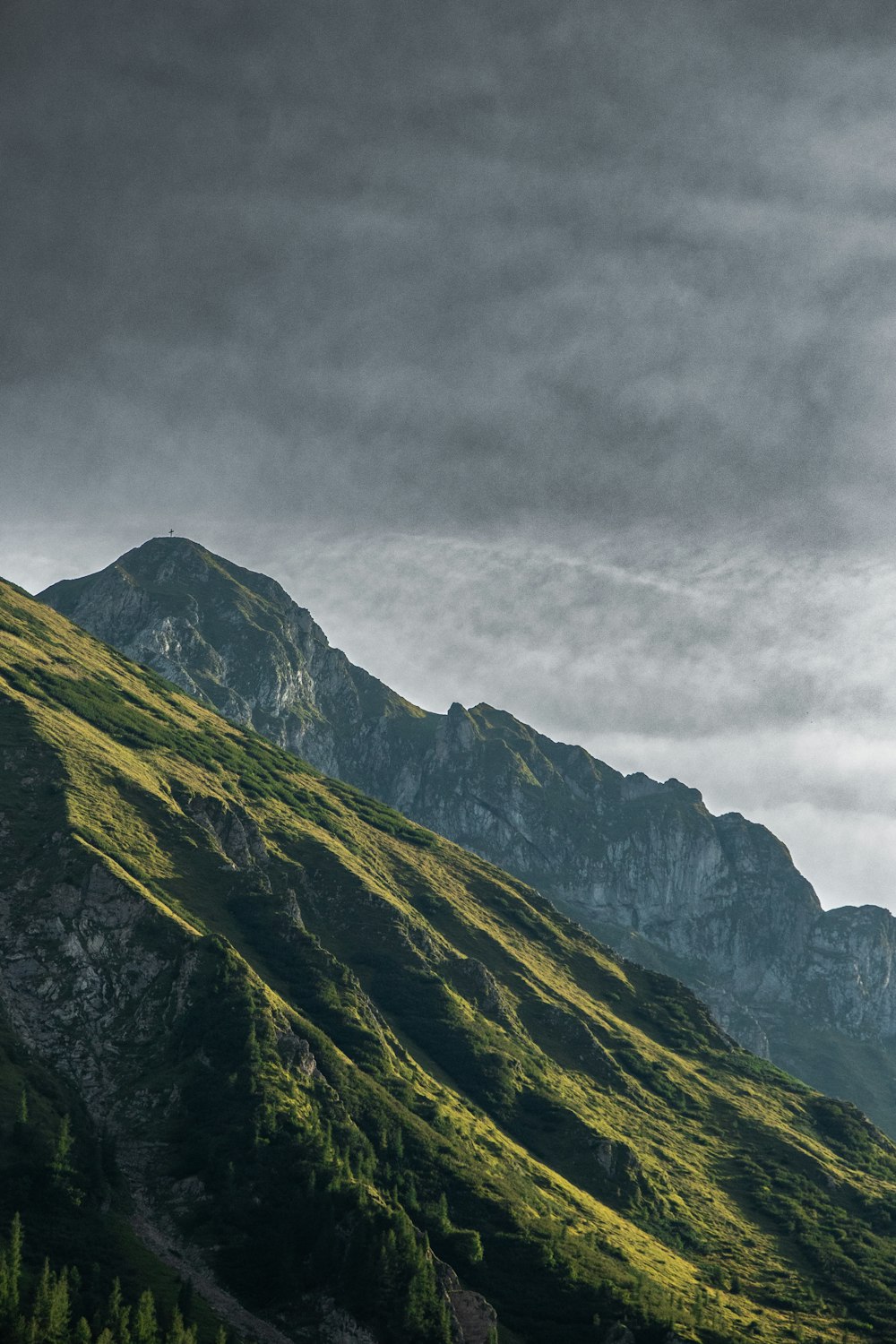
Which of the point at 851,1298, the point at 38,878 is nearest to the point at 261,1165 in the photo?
the point at 38,878

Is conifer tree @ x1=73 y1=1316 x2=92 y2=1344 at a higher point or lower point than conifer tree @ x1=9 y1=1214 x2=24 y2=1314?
lower

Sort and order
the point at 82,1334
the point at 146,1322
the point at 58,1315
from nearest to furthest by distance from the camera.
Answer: the point at 82,1334 < the point at 58,1315 < the point at 146,1322

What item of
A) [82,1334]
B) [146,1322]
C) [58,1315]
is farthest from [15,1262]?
[146,1322]

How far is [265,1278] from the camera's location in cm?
14688

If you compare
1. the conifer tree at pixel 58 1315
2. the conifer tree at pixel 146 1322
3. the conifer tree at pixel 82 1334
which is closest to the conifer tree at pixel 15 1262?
the conifer tree at pixel 58 1315

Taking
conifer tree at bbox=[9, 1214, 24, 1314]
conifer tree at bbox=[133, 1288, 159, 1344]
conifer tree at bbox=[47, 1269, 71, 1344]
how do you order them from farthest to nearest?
1. conifer tree at bbox=[133, 1288, 159, 1344]
2. conifer tree at bbox=[9, 1214, 24, 1314]
3. conifer tree at bbox=[47, 1269, 71, 1344]

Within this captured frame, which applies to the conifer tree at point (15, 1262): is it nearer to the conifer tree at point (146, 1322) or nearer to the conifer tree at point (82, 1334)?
the conifer tree at point (82, 1334)

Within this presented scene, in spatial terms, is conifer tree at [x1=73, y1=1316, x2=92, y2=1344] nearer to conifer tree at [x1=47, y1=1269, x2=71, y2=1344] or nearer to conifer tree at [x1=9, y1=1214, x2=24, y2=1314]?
conifer tree at [x1=47, y1=1269, x2=71, y2=1344]

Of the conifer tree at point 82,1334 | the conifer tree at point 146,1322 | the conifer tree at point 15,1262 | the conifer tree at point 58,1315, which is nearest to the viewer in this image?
the conifer tree at point 58,1315

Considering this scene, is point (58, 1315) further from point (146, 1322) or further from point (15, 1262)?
point (146, 1322)

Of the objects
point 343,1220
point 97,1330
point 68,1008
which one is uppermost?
point 68,1008

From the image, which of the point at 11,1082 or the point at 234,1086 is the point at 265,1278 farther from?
the point at 11,1082

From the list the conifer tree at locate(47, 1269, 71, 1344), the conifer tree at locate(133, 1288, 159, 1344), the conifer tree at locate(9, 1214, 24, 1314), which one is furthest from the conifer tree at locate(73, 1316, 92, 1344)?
the conifer tree at locate(9, 1214, 24, 1314)

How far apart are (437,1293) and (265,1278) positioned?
967 inches
